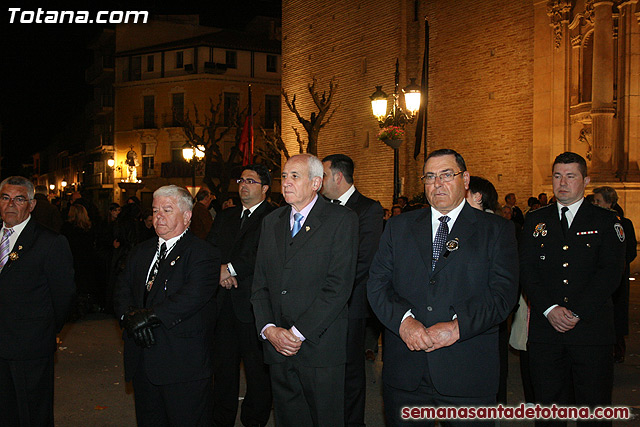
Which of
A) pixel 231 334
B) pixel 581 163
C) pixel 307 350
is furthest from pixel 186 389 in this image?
pixel 581 163

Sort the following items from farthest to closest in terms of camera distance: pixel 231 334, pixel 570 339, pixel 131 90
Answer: pixel 131 90 < pixel 231 334 < pixel 570 339

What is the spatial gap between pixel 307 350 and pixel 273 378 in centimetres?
A: 33

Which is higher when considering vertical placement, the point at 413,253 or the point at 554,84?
the point at 554,84

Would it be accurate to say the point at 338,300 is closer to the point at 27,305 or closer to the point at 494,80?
the point at 27,305

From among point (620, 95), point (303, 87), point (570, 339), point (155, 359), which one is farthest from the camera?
point (303, 87)

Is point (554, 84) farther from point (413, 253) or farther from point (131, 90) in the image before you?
point (131, 90)

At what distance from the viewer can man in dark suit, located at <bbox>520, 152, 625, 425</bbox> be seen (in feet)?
14.7

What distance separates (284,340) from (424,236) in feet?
3.53

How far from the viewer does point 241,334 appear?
5.38 m

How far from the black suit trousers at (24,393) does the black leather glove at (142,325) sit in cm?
98

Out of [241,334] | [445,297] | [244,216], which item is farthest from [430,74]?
[445,297]

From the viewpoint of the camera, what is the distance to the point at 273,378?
4102mm

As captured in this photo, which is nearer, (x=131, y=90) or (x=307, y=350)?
(x=307, y=350)

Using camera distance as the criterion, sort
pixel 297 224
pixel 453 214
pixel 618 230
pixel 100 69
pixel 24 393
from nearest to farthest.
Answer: pixel 453 214 < pixel 297 224 < pixel 24 393 < pixel 618 230 < pixel 100 69
